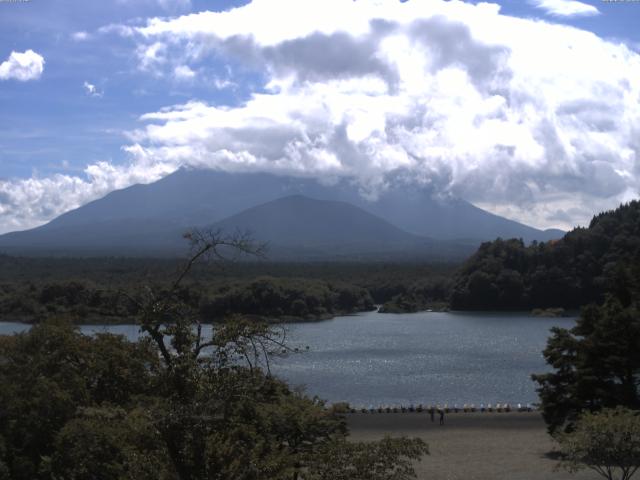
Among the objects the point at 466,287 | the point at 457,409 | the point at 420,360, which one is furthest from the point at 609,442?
the point at 466,287

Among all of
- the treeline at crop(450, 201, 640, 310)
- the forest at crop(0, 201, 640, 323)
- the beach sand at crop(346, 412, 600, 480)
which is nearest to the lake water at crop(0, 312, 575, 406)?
the beach sand at crop(346, 412, 600, 480)

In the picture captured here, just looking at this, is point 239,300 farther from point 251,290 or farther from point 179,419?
point 179,419

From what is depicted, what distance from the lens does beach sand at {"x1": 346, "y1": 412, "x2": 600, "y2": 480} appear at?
63.1 ft

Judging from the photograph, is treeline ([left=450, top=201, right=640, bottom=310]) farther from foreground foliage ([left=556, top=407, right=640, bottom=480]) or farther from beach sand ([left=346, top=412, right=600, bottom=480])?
foreground foliage ([left=556, top=407, right=640, bottom=480])

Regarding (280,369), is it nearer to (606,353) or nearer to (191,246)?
(606,353)

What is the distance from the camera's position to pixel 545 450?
21.8 meters

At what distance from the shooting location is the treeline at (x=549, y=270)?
75.1 meters

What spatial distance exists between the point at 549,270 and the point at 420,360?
→ 118 feet

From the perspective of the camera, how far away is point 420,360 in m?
44.0

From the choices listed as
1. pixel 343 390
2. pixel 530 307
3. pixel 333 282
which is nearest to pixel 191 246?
pixel 343 390

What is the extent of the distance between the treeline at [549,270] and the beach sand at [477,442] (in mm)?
49435

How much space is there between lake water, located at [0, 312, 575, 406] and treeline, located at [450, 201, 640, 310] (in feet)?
26.1

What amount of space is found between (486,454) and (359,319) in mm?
50887

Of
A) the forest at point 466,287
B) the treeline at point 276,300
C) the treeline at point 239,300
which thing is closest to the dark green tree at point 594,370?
the treeline at point 239,300
